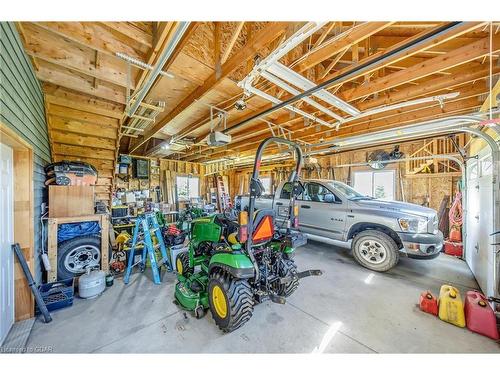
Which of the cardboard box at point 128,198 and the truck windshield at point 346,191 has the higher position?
the truck windshield at point 346,191

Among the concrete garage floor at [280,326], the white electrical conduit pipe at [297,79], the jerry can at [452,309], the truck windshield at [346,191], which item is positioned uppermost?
the white electrical conduit pipe at [297,79]

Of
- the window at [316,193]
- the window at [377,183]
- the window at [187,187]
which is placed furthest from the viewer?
the window at [187,187]

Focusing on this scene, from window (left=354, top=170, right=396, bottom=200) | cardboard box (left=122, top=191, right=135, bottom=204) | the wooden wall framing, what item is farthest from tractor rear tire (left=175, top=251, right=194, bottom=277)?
window (left=354, top=170, right=396, bottom=200)

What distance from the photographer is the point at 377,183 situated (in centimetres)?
709

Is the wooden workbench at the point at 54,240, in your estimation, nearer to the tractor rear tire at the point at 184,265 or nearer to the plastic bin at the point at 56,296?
the plastic bin at the point at 56,296

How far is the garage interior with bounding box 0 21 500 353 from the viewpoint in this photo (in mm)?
1925

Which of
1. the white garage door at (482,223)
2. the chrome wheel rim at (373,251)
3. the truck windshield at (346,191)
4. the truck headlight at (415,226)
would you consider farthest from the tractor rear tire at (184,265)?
the white garage door at (482,223)

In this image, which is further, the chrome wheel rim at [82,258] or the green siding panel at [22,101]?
the chrome wheel rim at [82,258]

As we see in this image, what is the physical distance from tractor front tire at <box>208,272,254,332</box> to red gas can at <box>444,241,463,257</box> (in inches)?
216

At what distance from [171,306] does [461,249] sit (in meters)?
6.27

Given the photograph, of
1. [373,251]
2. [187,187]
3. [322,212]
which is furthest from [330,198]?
[187,187]

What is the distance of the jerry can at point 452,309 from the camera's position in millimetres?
2166

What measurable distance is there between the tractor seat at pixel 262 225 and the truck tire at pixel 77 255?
3053mm

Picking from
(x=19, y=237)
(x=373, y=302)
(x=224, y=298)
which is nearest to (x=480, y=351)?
(x=373, y=302)
